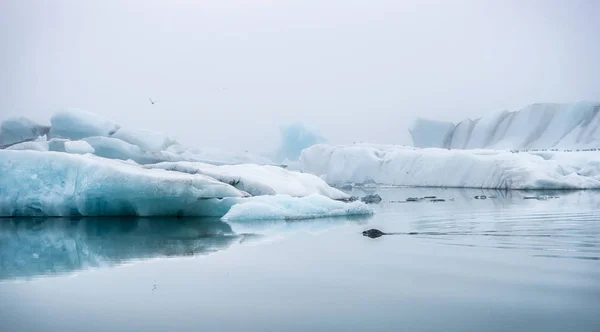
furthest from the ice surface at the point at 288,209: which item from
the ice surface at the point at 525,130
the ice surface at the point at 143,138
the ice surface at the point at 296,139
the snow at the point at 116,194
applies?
the ice surface at the point at 525,130

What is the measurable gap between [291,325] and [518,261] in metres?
2.57

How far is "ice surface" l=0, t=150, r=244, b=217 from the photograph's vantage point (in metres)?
10.3

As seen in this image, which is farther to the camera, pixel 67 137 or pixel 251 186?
pixel 67 137

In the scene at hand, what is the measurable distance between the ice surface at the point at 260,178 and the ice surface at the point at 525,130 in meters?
26.6

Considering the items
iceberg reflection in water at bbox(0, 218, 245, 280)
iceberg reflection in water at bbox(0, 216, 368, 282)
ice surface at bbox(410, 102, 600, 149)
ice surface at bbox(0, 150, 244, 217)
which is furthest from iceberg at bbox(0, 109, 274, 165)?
ice surface at bbox(410, 102, 600, 149)

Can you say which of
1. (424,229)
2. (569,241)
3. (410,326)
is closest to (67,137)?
(424,229)

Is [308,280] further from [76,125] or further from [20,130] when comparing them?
[20,130]

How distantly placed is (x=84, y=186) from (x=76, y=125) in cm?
1242

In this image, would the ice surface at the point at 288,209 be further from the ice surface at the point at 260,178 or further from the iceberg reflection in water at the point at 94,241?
the ice surface at the point at 260,178

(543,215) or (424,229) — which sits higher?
(543,215)

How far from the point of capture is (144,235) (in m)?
7.97

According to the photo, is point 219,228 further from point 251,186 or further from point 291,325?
point 291,325

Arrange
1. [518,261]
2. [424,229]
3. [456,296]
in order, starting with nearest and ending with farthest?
1. [456,296]
2. [518,261]
3. [424,229]

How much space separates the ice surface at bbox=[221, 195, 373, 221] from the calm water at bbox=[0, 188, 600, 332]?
6.36ft
